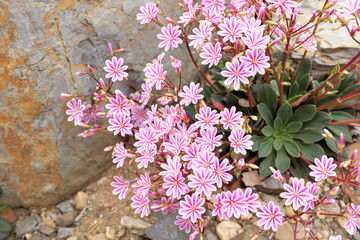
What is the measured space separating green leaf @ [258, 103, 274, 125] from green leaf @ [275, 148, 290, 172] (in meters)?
0.26

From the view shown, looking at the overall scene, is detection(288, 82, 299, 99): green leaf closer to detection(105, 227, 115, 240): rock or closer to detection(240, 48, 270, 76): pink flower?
detection(240, 48, 270, 76): pink flower

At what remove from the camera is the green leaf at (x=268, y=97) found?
2635 mm

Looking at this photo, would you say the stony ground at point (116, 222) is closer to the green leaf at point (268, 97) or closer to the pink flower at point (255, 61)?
the green leaf at point (268, 97)

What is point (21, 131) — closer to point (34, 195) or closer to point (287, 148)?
point (34, 195)

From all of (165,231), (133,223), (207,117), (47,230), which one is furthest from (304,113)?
(47,230)

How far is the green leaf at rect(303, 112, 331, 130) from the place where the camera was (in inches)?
103

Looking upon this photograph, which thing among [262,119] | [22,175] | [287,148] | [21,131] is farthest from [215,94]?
[22,175]

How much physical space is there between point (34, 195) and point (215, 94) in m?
1.94

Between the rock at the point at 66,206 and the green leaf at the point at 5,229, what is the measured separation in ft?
1.44

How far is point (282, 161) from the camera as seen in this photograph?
2.55m

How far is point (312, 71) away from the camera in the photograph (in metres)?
3.16

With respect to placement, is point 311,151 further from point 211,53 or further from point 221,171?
point 211,53

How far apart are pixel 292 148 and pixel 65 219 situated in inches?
83.5

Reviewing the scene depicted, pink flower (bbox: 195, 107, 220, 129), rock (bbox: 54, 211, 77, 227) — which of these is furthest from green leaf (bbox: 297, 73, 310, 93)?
rock (bbox: 54, 211, 77, 227)
